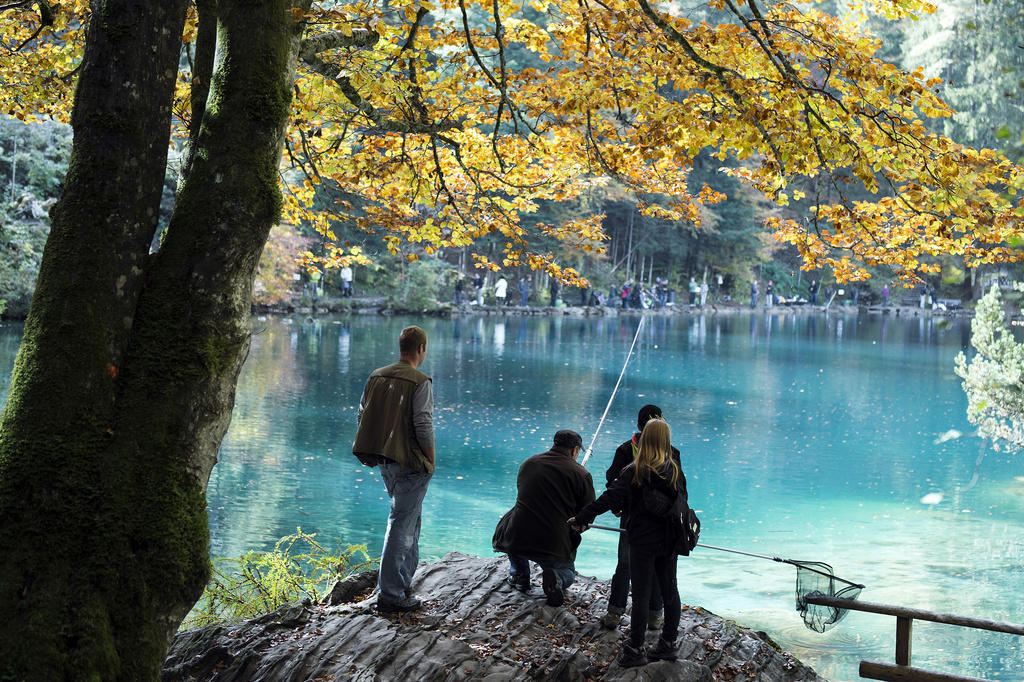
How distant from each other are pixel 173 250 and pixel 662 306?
1873 inches

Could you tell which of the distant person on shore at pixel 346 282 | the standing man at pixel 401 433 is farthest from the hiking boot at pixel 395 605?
the distant person on shore at pixel 346 282

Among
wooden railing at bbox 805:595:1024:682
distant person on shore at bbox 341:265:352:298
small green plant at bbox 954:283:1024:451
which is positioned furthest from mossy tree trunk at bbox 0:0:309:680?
distant person on shore at bbox 341:265:352:298

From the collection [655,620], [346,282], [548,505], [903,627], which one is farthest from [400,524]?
[346,282]

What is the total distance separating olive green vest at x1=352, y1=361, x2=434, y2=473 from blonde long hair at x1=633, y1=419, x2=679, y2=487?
3.48ft

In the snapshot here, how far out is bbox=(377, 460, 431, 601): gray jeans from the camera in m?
4.81

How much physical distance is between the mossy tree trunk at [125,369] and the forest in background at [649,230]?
20.9 m

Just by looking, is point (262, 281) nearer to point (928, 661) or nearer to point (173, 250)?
point (928, 661)

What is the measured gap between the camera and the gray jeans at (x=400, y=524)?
15.8 ft

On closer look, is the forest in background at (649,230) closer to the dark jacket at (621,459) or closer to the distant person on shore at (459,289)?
the distant person on shore at (459,289)

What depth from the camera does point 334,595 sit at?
5.45m

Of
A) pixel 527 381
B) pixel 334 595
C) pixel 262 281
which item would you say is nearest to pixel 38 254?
pixel 262 281

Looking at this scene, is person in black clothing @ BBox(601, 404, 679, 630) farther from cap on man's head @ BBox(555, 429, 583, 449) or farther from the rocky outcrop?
cap on man's head @ BBox(555, 429, 583, 449)

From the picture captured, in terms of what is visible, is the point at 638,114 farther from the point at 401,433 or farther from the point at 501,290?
the point at 501,290

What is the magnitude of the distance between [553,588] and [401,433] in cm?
139
